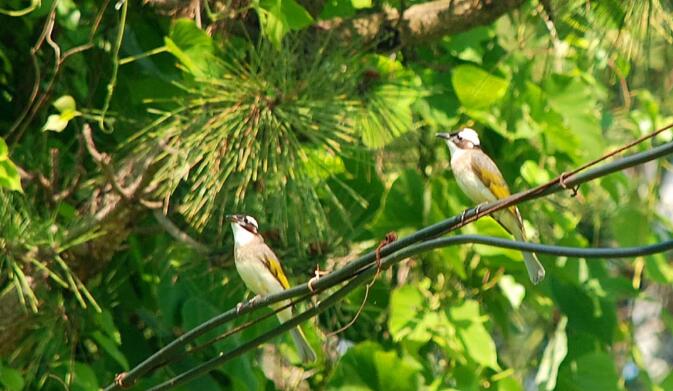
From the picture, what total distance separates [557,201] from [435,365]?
2.47 ft

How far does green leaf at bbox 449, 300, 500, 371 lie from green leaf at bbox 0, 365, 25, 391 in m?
1.34

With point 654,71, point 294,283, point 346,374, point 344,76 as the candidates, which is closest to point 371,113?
point 344,76

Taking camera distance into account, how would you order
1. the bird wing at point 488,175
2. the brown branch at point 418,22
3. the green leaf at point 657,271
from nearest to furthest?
1. the bird wing at point 488,175
2. the brown branch at point 418,22
3. the green leaf at point 657,271

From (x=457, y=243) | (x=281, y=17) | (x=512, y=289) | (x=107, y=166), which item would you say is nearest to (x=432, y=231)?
(x=457, y=243)

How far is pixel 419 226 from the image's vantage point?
15.9 feet

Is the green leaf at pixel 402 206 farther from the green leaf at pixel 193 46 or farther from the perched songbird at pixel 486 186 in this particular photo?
the green leaf at pixel 193 46

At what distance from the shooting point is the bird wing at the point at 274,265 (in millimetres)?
4070

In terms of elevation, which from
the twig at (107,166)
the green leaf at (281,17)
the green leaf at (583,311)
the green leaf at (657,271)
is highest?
the green leaf at (281,17)

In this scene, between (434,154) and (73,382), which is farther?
(434,154)

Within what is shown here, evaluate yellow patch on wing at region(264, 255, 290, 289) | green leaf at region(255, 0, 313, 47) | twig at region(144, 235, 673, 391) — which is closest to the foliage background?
green leaf at region(255, 0, 313, 47)

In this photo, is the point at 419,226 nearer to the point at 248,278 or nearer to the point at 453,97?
the point at 453,97

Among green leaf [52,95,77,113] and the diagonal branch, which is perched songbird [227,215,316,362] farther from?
the diagonal branch

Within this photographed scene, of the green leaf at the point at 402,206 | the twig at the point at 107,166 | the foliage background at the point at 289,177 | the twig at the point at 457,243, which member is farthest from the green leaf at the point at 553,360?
the twig at the point at 457,243

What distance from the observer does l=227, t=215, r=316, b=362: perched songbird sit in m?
4.04
